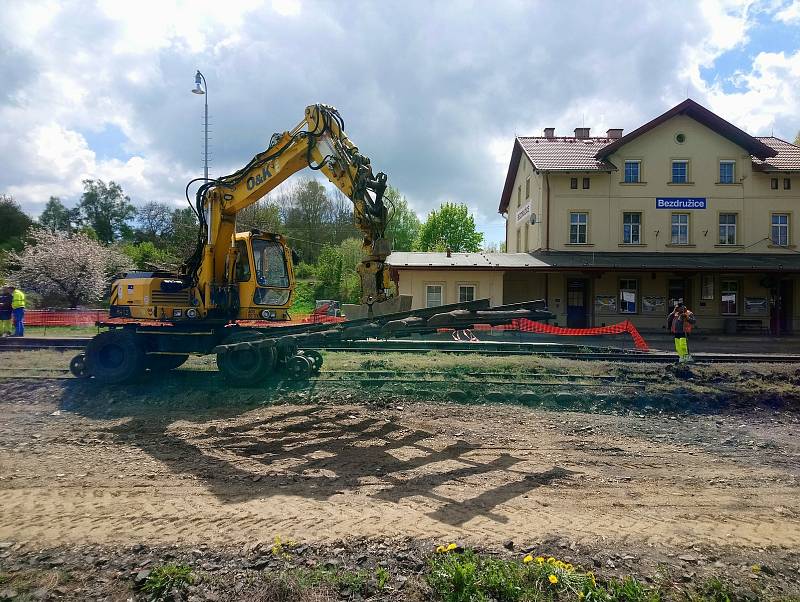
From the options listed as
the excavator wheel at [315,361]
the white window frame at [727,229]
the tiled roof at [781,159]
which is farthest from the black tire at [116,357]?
the tiled roof at [781,159]

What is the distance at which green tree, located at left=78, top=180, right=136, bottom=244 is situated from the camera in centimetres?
6506

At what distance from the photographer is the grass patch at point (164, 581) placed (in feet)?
12.3

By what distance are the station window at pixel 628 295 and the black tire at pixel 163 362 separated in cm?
2253

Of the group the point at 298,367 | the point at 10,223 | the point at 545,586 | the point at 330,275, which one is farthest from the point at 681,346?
the point at 10,223

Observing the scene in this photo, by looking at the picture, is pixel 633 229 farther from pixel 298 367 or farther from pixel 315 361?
pixel 298 367

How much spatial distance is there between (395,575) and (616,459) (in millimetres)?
3868

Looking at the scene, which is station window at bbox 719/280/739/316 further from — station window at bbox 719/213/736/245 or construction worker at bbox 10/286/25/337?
construction worker at bbox 10/286/25/337

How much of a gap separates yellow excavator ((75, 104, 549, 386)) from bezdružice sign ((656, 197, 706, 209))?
23.5 metres

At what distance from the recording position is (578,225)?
94.6ft

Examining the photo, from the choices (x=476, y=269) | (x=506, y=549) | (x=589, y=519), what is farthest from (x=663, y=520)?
(x=476, y=269)

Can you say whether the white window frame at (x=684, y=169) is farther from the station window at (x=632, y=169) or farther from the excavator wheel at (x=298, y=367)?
the excavator wheel at (x=298, y=367)

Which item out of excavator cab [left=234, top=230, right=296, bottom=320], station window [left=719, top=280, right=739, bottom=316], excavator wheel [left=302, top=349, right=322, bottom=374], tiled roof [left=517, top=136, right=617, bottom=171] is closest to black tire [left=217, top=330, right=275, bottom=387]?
excavator cab [left=234, top=230, right=296, bottom=320]

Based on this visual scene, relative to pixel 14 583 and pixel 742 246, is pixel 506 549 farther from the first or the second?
pixel 742 246

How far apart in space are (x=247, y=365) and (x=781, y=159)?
3091 cm
